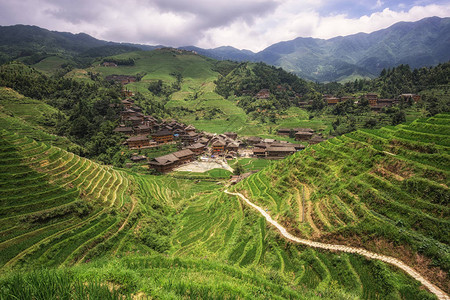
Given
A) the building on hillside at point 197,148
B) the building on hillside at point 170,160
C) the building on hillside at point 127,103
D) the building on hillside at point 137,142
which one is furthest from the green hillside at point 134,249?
the building on hillside at point 127,103

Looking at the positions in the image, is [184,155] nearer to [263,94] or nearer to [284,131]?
[284,131]

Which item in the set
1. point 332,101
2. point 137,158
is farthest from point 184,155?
point 332,101

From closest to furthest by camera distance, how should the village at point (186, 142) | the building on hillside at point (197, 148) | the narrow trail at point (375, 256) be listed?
Result: the narrow trail at point (375, 256), the village at point (186, 142), the building on hillside at point (197, 148)

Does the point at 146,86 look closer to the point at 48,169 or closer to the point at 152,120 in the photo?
the point at 152,120

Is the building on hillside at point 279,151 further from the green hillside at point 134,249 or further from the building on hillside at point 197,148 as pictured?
the green hillside at point 134,249

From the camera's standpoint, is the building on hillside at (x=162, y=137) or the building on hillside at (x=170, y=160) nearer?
the building on hillside at (x=170, y=160)

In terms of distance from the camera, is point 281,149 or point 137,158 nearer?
point 137,158

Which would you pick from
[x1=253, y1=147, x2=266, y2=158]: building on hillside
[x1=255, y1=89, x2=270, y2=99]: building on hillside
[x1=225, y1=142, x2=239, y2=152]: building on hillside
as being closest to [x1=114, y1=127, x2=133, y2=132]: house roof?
[x1=225, y1=142, x2=239, y2=152]: building on hillside

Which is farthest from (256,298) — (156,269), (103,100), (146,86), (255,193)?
(146,86)
